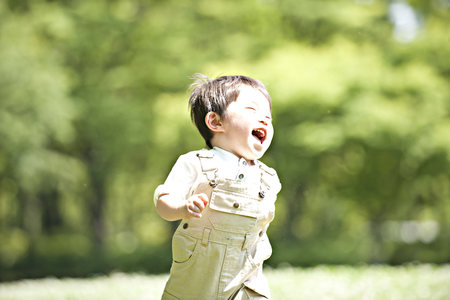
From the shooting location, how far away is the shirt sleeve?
1700 mm

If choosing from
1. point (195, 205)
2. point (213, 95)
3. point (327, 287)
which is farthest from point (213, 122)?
point (327, 287)

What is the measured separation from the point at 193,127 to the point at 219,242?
7.25m

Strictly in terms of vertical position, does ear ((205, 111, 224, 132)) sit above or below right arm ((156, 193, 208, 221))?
above

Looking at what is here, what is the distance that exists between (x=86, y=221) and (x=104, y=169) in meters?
1.41

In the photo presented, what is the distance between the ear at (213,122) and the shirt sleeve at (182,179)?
6.2 inches

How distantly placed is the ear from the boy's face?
0.03 metres

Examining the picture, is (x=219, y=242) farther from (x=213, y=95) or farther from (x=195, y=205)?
(x=213, y=95)

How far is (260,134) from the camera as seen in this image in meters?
1.86

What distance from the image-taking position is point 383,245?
1048cm

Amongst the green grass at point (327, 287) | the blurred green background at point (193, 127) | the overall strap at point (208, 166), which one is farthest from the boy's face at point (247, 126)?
the blurred green background at point (193, 127)

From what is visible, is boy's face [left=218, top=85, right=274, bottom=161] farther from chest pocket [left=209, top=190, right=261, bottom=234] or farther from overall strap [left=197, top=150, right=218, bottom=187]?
chest pocket [left=209, top=190, right=261, bottom=234]

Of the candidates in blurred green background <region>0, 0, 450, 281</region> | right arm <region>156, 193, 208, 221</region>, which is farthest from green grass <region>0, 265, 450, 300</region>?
blurred green background <region>0, 0, 450, 281</region>

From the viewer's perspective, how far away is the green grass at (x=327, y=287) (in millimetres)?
4168

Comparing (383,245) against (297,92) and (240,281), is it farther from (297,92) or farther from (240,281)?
(240,281)
